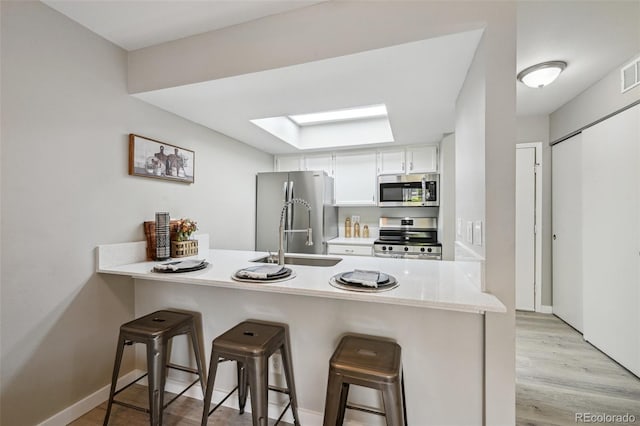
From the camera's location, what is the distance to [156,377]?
1543mm

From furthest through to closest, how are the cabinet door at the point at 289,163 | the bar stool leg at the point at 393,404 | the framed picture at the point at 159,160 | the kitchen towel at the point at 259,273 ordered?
1. the cabinet door at the point at 289,163
2. the framed picture at the point at 159,160
3. the kitchen towel at the point at 259,273
4. the bar stool leg at the point at 393,404

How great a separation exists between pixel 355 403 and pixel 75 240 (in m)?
2.02

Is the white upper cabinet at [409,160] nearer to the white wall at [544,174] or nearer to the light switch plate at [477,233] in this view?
the white wall at [544,174]

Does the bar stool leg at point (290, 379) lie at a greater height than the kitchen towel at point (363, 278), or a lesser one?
lesser

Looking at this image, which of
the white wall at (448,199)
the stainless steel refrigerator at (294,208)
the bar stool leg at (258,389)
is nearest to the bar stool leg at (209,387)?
the bar stool leg at (258,389)

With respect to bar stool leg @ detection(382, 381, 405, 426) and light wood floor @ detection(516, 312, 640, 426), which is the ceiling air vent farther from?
bar stool leg @ detection(382, 381, 405, 426)

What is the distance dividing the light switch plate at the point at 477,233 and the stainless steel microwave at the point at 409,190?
2.10 m

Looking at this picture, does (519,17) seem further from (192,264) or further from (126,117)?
(126,117)

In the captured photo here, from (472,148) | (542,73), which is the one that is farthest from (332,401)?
(542,73)

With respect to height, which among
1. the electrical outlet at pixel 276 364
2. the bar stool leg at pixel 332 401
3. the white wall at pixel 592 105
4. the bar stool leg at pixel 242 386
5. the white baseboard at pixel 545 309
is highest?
the white wall at pixel 592 105

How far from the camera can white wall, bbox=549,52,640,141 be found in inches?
93.3

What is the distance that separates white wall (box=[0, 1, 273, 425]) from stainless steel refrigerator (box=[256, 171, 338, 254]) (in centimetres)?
164

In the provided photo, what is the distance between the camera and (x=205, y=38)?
72.3 inches

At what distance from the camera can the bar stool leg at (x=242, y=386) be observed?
1749 millimetres
